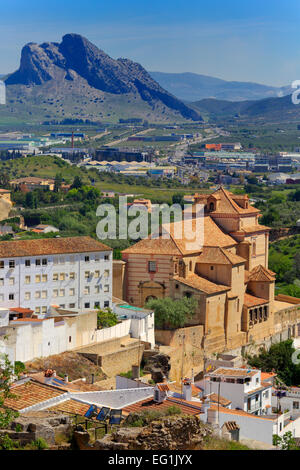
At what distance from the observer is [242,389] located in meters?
33.0

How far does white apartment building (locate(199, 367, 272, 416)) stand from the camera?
3286 centimetres

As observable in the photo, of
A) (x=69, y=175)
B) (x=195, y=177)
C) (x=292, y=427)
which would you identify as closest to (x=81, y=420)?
(x=292, y=427)

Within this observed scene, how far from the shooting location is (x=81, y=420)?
21.7 m

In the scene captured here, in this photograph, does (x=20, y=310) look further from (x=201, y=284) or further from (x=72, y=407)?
(x=72, y=407)

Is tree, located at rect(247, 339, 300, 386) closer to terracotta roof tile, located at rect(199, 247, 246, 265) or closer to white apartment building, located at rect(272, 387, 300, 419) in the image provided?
terracotta roof tile, located at rect(199, 247, 246, 265)

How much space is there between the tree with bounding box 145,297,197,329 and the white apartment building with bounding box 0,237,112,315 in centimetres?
234

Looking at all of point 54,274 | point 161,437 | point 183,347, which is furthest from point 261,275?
point 161,437

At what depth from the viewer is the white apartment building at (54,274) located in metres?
39.2

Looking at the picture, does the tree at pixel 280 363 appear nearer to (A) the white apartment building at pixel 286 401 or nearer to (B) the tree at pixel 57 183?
(A) the white apartment building at pixel 286 401

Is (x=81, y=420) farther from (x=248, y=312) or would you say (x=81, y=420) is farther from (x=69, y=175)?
(x=69, y=175)

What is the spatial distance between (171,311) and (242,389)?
9.18 m

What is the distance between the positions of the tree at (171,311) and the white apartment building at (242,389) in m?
7.15

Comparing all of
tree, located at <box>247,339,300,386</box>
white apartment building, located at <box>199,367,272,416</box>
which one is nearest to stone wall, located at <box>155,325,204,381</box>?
tree, located at <box>247,339,300,386</box>

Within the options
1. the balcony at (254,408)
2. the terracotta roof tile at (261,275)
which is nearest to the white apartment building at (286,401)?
the balcony at (254,408)
